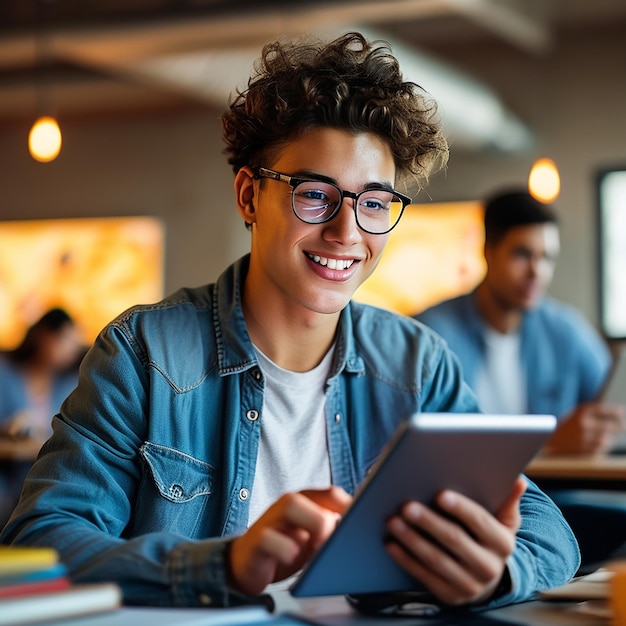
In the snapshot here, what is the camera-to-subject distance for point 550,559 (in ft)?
4.79

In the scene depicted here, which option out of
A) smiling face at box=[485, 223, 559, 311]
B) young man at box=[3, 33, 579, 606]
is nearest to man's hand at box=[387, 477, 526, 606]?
young man at box=[3, 33, 579, 606]

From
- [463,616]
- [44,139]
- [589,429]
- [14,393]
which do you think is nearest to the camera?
[463,616]

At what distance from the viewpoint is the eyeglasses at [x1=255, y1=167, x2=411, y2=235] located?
1668 millimetres

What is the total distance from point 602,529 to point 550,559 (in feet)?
2.20

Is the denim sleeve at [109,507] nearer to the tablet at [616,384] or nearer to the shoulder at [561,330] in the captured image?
the tablet at [616,384]

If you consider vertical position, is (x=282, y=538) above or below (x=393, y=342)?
below

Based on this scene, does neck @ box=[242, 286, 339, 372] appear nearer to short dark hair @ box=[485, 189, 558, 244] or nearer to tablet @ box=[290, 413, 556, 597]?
tablet @ box=[290, 413, 556, 597]

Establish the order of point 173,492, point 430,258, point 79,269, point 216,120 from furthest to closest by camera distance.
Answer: point 79,269 → point 216,120 → point 430,258 → point 173,492

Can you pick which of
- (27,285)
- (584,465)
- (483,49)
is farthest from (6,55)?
(584,465)

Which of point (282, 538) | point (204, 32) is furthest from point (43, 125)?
point (282, 538)

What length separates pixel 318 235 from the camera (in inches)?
67.3

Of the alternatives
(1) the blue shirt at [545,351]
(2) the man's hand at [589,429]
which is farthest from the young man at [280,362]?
(1) the blue shirt at [545,351]

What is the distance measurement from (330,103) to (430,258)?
5.94m

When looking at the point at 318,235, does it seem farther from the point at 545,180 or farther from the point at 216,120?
the point at 216,120
